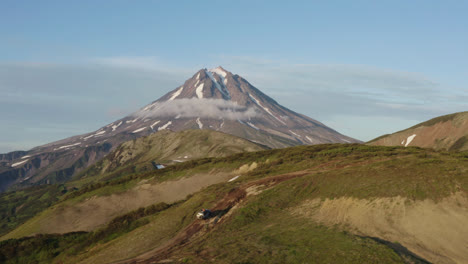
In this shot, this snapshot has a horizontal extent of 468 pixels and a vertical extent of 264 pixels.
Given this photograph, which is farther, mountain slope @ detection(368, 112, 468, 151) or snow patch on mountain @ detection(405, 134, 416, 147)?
snow patch on mountain @ detection(405, 134, 416, 147)

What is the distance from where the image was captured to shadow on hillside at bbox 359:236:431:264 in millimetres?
43188

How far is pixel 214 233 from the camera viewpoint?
59188 mm

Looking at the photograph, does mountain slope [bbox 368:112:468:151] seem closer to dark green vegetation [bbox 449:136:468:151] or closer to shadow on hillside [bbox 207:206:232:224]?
dark green vegetation [bbox 449:136:468:151]

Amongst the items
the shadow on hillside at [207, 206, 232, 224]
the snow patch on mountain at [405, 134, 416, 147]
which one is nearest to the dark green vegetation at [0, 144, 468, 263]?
the shadow on hillside at [207, 206, 232, 224]

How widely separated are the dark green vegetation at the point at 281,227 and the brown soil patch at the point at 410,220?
2.39 metres

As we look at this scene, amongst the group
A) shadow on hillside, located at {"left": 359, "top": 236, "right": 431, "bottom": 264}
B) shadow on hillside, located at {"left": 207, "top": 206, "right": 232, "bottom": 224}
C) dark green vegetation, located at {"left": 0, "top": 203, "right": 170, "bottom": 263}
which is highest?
shadow on hillside, located at {"left": 207, "top": 206, "right": 232, "bottom": 224}

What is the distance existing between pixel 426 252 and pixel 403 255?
218 inches

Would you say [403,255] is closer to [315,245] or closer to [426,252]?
[426,252]

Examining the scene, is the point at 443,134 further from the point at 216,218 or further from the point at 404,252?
the point at 404,252

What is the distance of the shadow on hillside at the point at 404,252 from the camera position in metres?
43.2

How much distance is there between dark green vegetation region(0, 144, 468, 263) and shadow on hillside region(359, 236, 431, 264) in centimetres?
65

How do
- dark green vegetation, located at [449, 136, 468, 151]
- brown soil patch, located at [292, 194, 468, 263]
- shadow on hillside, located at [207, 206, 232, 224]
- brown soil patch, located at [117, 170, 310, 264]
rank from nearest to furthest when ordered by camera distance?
brown soil patch, located at [292, 194, 468, 263] → brown soil patch, located at [117, 170, 310, 264] → shadow on hillside, located at [207, 206, 232, 224] → dark green vegetation, located at [449, 136, 468, 151]

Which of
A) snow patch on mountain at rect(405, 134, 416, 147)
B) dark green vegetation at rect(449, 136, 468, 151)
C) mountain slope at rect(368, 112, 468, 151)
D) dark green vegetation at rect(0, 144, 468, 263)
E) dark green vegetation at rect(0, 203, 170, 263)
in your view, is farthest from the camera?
snow patch on mountain at rect(405, 134, 416, 147)

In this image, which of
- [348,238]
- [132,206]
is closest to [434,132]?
[132,206]
